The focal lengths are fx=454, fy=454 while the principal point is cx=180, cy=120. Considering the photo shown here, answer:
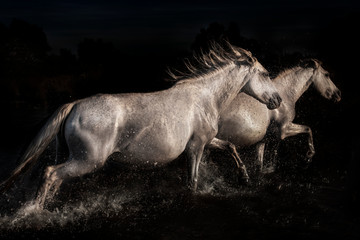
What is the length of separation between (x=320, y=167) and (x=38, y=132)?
5.04 meters

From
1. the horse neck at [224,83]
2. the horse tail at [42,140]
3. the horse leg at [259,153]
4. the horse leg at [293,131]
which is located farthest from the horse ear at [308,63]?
the horse tail at [42,140]

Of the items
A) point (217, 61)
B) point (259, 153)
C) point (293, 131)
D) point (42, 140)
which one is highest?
point (217, 61)

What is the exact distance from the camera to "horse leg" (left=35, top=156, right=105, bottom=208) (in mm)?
4801

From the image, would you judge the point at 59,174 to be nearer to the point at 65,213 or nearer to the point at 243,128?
the point at 65,213

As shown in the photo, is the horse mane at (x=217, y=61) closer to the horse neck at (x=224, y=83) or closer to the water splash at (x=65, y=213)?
the horse neck at (x=224, y=83)

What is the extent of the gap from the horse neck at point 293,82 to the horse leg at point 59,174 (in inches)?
152

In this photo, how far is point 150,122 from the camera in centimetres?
521

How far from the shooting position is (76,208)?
5352 mm

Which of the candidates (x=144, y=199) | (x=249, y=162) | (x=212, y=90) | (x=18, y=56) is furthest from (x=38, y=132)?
(x=18, y=56)

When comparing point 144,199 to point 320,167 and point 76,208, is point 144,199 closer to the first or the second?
point 76,208

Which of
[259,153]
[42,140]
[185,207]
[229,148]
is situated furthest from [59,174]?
[259,153]

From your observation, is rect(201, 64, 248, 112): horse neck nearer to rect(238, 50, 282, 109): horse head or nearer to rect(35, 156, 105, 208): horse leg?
rect(238, 50, 282, 109): horse head

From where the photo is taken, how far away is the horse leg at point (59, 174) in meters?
4.80

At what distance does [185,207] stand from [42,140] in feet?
6.15
